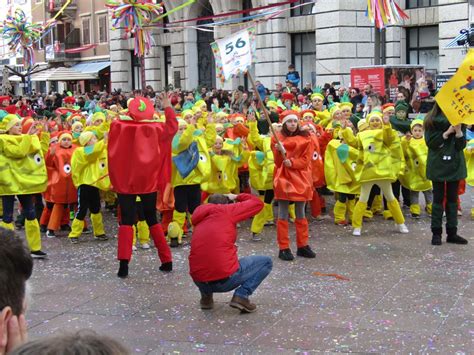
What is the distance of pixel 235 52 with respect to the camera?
28.1 ft

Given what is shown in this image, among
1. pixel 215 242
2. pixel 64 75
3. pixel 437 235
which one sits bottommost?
pixel 437 235

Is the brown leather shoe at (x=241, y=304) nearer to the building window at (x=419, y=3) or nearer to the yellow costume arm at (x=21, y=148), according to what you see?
the yellow costume arm at (x=21, y=148)

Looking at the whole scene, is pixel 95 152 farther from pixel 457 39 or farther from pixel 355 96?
pixel 457 39

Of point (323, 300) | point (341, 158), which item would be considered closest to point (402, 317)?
Answer: point (323, 300)

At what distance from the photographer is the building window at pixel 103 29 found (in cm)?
4228

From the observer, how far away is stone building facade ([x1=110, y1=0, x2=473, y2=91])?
2103cm

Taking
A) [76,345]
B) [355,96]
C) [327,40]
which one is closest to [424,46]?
[327,40]

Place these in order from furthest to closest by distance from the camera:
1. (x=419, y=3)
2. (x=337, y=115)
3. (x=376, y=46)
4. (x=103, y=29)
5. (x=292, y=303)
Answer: (x=103, y=29), (x=419, y=3), (x=376, y=46), (x=337, y=115), (x=292, y=303)

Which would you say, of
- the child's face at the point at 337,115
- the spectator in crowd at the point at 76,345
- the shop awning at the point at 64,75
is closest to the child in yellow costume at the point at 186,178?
the child's face at the point at 337,115

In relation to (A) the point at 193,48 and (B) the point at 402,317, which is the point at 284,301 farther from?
(A) the point at 193,48

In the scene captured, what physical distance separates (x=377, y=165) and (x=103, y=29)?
35.3 m

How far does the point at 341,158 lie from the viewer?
1036 cm

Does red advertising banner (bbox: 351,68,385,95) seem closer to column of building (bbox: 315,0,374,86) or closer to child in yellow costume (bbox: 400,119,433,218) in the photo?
column of building (bbox: 315,0,374,86)

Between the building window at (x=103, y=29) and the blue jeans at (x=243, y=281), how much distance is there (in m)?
37.4
